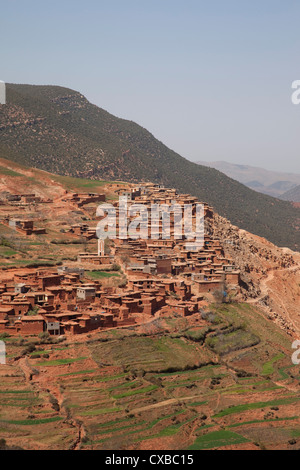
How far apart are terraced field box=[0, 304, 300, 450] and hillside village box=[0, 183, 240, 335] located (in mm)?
1122

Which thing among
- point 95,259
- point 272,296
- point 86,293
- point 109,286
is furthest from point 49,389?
point 272,296

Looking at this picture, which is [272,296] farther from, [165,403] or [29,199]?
[165,403]

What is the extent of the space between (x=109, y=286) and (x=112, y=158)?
67329 millimetres

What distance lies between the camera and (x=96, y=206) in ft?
200

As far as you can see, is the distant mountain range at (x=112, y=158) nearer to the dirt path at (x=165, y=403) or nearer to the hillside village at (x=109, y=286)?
the hillside village at (x=109, y=286)

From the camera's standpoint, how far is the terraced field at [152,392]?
Answer: 24.8 meters

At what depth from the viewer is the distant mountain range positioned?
3841 inches

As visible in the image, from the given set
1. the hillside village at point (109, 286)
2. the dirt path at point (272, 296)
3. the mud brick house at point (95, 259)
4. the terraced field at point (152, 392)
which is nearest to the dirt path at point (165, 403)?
the terraced field at point (152, 392)

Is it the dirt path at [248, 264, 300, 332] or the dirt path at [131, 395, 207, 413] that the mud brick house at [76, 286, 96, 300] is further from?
the dirt path at [248, 264, 300, 332]

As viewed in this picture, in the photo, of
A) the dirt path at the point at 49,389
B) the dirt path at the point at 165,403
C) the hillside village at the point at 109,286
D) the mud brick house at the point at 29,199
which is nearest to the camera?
the dirt path at the point at 49,389

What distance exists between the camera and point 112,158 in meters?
105

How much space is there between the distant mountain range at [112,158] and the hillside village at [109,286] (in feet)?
132

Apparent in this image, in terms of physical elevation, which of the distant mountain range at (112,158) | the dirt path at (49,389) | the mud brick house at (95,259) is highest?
the distant mountain range at (112,158)
